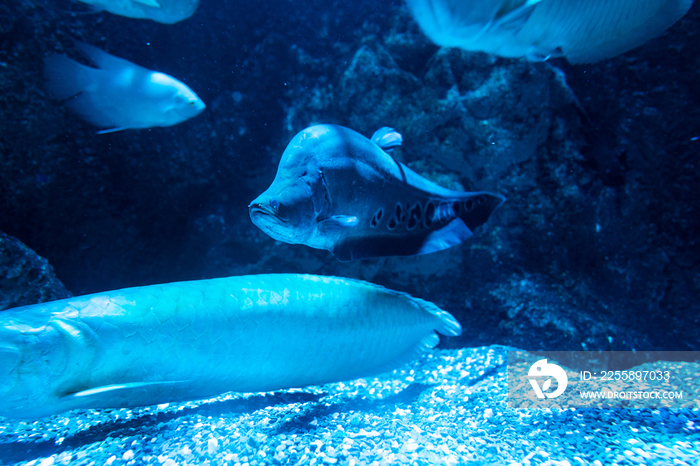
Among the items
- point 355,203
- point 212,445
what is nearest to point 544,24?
point 355,203

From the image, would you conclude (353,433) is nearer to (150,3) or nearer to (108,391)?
(108,391)

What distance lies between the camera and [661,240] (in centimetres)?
321

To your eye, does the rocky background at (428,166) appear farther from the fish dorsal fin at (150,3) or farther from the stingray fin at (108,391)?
the stingray fin at (108,391)

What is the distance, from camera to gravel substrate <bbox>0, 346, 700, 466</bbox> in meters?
1.50

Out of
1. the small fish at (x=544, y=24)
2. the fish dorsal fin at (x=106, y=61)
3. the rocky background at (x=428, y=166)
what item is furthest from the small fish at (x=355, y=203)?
the fish dorsal fin at (x=106, y=61)

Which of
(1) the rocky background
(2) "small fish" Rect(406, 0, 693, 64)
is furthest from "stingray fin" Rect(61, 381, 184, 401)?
(2) "small fish" Rect(406, 0, 693, 64)

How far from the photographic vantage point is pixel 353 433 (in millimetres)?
1749

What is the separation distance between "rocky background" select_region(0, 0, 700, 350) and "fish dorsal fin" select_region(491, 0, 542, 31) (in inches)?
46.2

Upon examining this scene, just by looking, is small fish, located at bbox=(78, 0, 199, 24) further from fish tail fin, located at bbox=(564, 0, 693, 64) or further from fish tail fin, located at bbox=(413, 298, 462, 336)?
fish tail fin, located at bbox=(413, 298, 462, 336)

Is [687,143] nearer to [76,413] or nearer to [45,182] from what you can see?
[76,413]

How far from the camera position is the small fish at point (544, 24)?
1.56m

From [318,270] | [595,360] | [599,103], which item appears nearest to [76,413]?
[318,270]

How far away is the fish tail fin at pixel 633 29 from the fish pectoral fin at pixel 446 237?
137 centimetres

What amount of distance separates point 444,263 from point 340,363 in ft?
4.87
